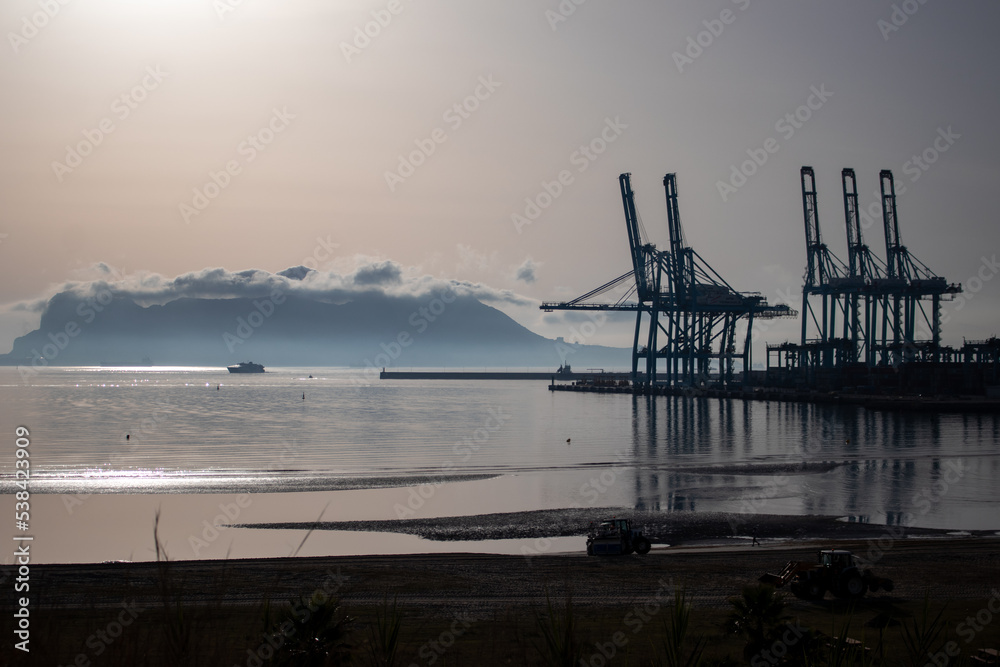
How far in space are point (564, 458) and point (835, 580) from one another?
96.9 ft

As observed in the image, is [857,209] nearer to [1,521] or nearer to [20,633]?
[1,521]

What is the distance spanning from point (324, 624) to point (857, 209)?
114949 millimetres

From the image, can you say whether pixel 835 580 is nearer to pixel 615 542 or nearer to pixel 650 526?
pixel 615 542

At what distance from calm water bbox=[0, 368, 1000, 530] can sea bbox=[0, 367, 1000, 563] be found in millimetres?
146

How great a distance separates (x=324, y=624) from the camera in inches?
248

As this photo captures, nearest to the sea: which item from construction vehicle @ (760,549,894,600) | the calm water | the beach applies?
the calm water

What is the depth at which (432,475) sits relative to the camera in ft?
116

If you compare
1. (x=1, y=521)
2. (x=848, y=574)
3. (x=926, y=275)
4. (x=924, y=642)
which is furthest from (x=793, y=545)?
(x=926, y=275)

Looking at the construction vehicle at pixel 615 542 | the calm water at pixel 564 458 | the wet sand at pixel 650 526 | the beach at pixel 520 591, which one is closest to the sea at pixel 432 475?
the calm water at pixel 564 458

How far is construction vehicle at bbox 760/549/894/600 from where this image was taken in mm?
13742

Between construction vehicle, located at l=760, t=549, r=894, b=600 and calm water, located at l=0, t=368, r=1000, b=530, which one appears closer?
construction vehicle, located at l=760, t=549, r=894, b=600

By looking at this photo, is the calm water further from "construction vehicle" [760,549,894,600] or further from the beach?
"construction vehicle" [760,549,894,600]

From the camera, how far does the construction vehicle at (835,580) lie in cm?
1374

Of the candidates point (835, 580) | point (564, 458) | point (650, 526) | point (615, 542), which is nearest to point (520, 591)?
point (615, 542)
